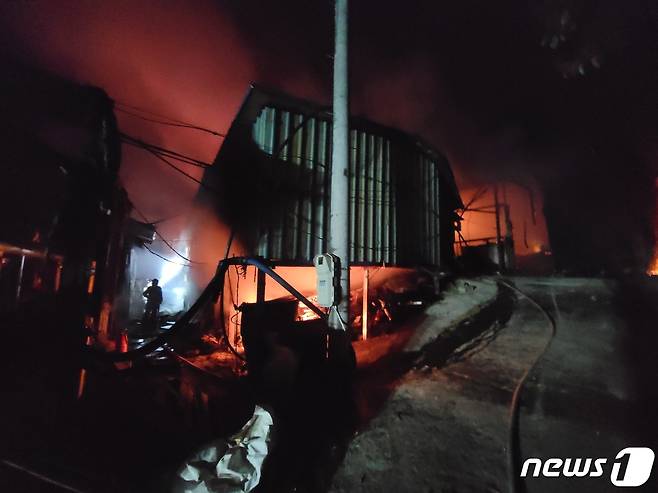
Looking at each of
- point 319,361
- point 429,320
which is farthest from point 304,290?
point 319,361

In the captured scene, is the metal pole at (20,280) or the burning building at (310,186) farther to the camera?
the burning building at (310,186)

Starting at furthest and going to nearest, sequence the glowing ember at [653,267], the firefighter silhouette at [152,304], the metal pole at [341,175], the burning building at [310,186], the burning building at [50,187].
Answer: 1. the firefighter silhouette at [152,304]
2. the glowing ember at [653,267]
3. the burning building at [310,186]
4. the metal pole at [341,175]
5. the burning building at [50,187]

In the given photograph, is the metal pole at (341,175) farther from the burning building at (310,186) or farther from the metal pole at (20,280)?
the metal pole at (20,280)

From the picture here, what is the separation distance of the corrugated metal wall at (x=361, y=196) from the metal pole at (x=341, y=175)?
366cm

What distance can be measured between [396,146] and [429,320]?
6641 millimetres

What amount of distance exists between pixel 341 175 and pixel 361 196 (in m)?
4.83

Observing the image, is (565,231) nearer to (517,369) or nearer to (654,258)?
(654,258)

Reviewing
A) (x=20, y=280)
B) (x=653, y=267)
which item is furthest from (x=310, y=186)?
(x=653, y=267)

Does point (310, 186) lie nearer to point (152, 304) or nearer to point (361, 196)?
point (361, 196)

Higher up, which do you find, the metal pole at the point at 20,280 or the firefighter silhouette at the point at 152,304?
the metal pole at the point at 20,280

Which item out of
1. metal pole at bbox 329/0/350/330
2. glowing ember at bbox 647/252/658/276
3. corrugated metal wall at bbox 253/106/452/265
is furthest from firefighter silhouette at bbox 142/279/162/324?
glowing ember at bbox 647/252/658/276

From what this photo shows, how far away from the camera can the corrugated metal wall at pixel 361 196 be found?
9.12m

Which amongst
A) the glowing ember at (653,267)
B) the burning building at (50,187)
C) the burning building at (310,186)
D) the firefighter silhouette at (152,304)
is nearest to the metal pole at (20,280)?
the burning building at (50,187)

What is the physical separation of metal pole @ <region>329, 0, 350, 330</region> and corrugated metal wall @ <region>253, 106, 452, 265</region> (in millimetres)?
3661
